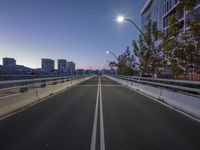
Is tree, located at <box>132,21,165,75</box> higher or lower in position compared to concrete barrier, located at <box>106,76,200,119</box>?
higher

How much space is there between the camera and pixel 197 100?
433 inches

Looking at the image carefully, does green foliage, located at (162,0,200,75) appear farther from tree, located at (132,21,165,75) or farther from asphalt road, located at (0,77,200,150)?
tree, located at (132,21,165,75)

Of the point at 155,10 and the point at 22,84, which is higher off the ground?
the point at 155,10

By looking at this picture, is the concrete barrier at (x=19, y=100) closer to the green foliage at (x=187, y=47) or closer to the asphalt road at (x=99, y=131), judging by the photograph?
the asphalt road at (x=99, y=131)

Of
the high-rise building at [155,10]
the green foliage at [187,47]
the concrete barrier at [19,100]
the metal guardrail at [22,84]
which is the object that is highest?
the high-rise building at [155,10]

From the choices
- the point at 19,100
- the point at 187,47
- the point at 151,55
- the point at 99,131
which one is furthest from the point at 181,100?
the point at 151,55

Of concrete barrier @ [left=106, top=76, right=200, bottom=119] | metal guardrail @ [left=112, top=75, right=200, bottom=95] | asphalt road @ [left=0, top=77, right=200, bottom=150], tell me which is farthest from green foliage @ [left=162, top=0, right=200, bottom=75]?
asphalt road @ [left=0, top=77, right=200, bottom=150]

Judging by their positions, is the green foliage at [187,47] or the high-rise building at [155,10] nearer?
the green foliage at [187,47]

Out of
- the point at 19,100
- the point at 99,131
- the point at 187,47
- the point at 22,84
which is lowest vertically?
the point at 99,131

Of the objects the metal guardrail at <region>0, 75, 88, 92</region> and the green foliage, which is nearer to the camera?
the metal guardrail at <region>0, 75, 88, 92</region>

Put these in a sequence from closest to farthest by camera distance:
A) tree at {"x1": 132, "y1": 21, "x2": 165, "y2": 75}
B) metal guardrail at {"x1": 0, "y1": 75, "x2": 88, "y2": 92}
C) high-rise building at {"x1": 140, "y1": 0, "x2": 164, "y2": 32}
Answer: metal guardrail at {"x1": 0, "y1": 75, "x2": 88, "y2": 92}, tree at {"x1": 132, "y1": 21, "x2": 165, "y2": 75}, high-rise building at {"x1": 140, "y1": 0, "x2": 164, "y2": 32}

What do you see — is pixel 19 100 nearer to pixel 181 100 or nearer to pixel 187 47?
pixel 181 100

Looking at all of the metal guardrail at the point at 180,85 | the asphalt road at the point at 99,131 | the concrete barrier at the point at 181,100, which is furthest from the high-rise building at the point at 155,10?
the asphalt road at the point at 99,131

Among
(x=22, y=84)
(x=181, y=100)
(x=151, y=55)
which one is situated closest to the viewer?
(x=181, y=100)
